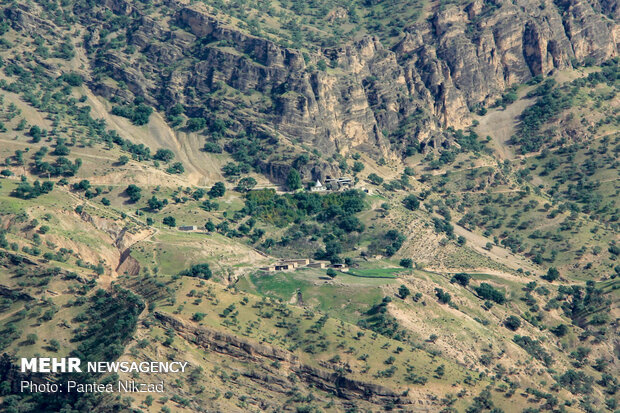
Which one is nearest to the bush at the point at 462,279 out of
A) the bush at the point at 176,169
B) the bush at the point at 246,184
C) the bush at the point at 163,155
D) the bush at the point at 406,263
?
the bush at the point at 406,263

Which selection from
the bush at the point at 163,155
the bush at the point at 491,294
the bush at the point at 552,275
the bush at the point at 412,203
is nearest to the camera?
the bush at the point at 491,294

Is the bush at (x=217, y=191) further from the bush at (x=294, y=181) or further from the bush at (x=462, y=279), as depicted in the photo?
the bush at (x=462, y=279)

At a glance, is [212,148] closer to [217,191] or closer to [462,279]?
[217,191]

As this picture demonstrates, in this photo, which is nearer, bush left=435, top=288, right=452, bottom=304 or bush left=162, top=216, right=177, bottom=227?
bush left=435, top=288, right=452, bottom=304

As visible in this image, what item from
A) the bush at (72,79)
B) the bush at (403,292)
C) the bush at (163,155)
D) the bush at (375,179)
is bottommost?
the bush at (163,155)

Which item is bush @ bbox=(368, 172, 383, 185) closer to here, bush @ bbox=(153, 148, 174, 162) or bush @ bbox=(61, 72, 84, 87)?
bush @ bbox=(153, 148, 174, 162)

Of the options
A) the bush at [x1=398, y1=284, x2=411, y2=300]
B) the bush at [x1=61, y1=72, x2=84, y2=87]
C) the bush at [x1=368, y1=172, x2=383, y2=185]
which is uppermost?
the bush at [x1=61, y1=72, x2=84, y2=87]

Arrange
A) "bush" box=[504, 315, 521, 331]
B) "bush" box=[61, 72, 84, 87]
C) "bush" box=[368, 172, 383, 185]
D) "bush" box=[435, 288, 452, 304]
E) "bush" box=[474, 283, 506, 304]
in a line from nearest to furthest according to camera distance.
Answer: "bush" box=[435, 288, 452, 304]
"bush" box=[504, 315, 521, 331]
"bush" box=[474, 283, 506, 304]
"bush" box=[368, 172, 383, 185]
"bush" box=[61, 72, 84, 87]

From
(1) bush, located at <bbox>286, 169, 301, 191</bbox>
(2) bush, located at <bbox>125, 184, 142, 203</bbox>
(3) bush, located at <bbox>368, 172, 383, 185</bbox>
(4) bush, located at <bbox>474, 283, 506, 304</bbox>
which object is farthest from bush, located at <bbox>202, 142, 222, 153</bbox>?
(4) bush, located at <bbox>474, 283, 506, 304</bbox>

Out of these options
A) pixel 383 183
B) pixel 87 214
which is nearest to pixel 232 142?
pixel 383 183

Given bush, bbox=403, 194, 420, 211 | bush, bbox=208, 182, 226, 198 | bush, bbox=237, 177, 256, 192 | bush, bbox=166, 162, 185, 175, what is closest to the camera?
bush, bbox=208, 182, 226, 198

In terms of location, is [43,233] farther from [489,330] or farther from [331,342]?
[489,330]
